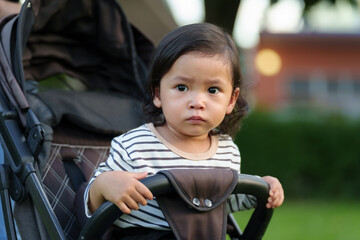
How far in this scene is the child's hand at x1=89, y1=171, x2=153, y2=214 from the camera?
78.4 inches

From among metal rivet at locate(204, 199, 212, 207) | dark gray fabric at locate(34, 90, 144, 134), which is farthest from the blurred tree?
metal rivet at locate(204, 199, 212, 207)

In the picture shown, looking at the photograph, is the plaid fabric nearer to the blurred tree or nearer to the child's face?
the child's face

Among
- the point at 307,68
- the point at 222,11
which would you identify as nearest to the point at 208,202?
the point at 222,11

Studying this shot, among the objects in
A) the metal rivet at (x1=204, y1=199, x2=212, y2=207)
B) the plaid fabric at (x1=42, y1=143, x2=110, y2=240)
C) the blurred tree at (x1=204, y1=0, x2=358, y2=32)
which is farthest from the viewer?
the blurred tree at (x1=204, y1=0, x2=358, y2=32)

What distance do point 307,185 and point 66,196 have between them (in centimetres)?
837

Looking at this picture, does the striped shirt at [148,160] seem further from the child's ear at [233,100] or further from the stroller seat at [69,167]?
the stroller seat at [69,167]

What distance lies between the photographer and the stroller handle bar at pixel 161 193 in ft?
6.54

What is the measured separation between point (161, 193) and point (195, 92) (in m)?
0.40

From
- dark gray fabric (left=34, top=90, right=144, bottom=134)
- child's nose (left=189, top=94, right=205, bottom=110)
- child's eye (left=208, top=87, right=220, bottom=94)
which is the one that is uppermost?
child's eye (left=208, top=87, right=220, bottom=94)

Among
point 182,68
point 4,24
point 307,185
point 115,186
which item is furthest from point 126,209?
point 307,185

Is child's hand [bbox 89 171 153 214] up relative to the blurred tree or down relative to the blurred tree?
up

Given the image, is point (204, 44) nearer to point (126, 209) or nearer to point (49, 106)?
point (126, 209)

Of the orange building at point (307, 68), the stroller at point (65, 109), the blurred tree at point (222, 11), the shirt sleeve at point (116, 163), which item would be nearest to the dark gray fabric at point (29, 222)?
the stroller at point (65, 109)

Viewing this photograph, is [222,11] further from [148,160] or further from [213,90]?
[148,160]
